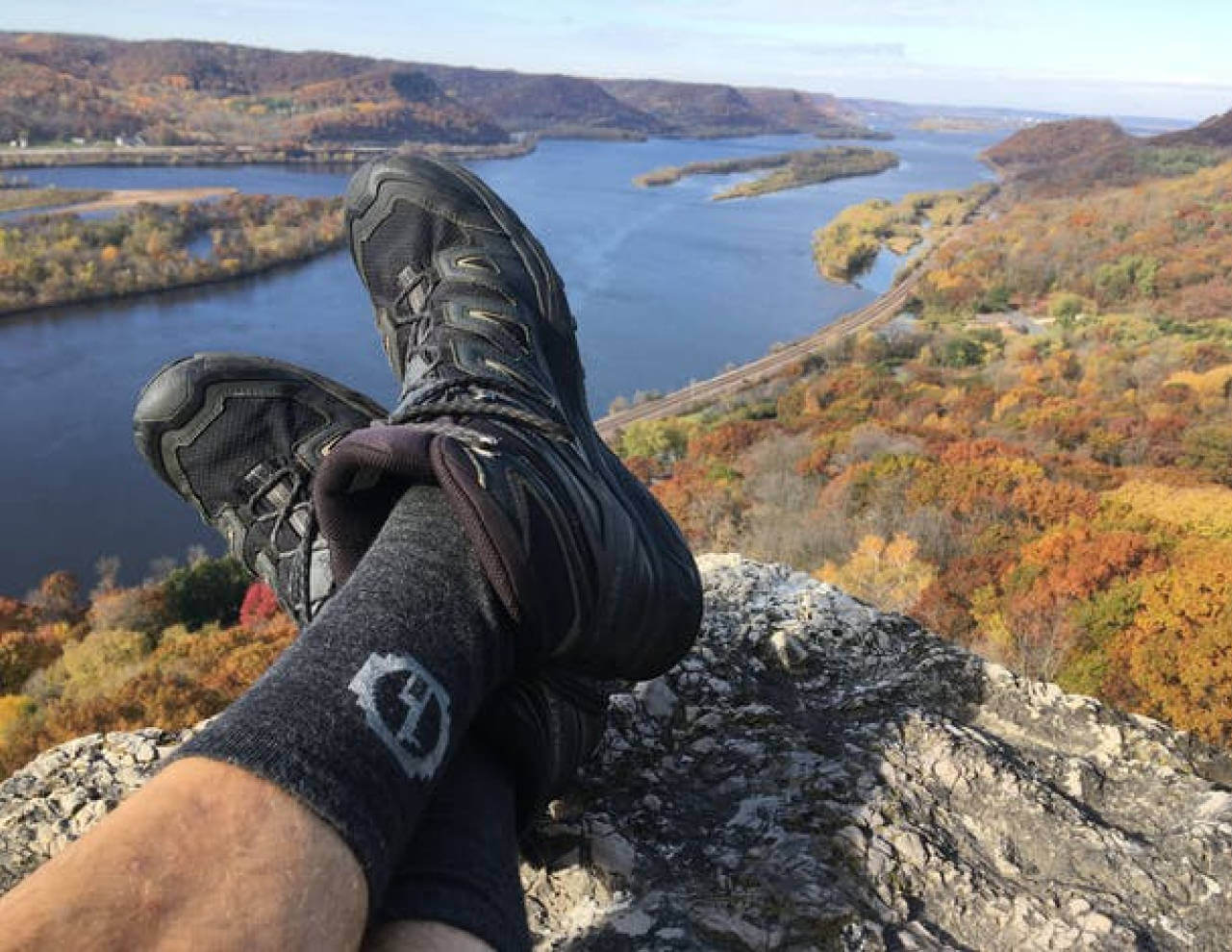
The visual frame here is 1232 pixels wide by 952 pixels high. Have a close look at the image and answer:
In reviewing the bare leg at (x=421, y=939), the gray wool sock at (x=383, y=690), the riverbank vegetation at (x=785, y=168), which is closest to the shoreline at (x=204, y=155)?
the riverbank vegetation at (x=785, y=168)

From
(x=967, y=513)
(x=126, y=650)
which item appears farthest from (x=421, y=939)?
(x=126, y=650)

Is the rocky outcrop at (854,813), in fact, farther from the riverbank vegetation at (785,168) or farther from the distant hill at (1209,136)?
the distant hill at (1209,136)

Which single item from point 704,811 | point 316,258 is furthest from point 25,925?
point 316,258

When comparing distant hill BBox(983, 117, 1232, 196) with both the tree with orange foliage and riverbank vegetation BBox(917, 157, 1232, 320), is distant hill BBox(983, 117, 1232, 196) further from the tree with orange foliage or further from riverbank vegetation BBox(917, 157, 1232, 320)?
the tree with orange foliage

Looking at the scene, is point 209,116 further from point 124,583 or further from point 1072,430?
point 1072,430

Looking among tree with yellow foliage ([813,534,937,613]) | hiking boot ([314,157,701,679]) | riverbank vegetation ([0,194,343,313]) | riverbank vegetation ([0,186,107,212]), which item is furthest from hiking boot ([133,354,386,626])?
riverbank vegetation ([0,186,107,212])
